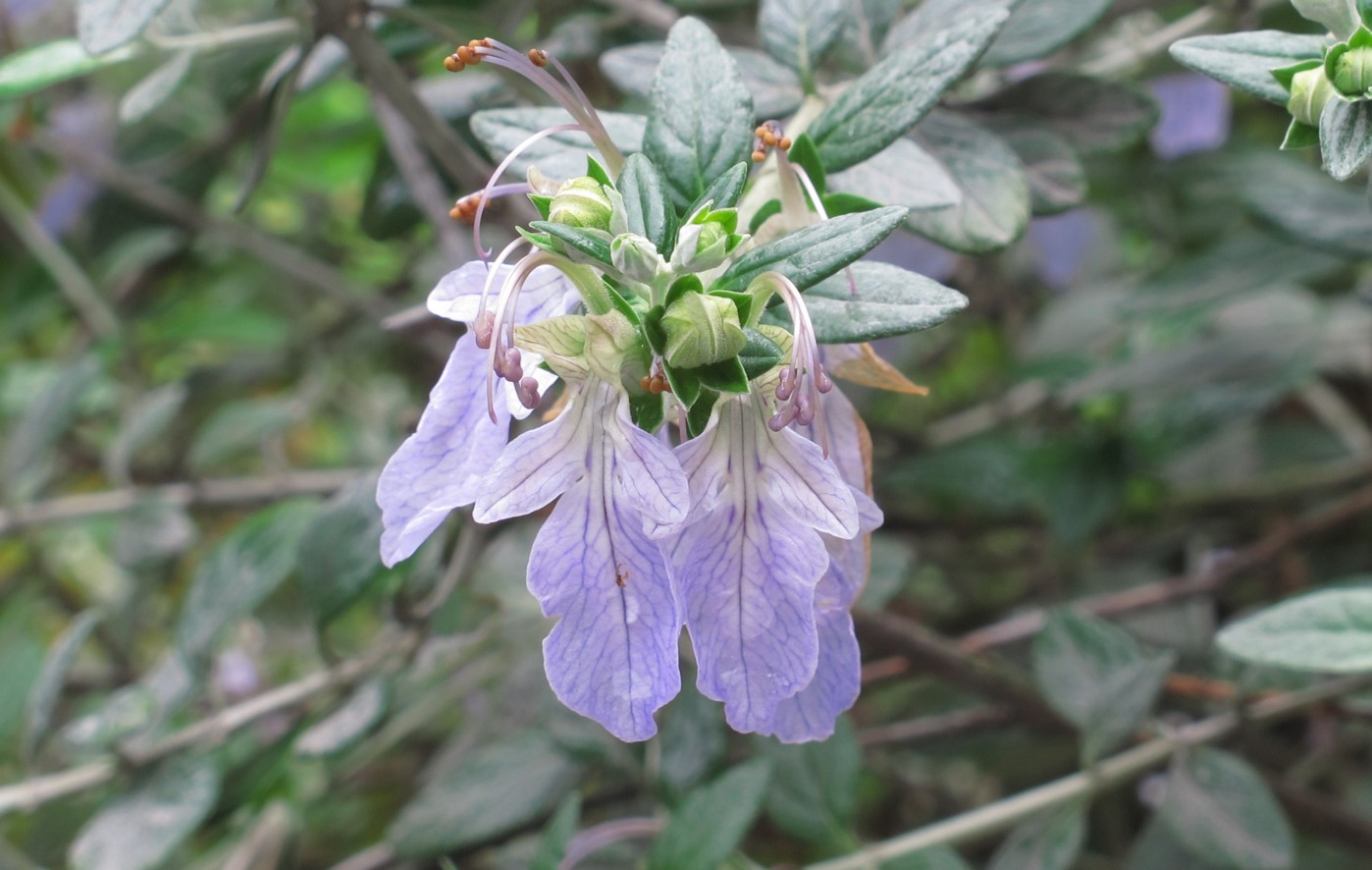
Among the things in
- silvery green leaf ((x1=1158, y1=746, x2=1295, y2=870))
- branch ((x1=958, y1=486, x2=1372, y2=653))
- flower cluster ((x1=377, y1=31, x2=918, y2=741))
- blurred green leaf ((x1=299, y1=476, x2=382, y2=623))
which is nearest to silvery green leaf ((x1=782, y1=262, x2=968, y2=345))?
flower cluster ((x1=377, y1=31, x2=918, y2=741))

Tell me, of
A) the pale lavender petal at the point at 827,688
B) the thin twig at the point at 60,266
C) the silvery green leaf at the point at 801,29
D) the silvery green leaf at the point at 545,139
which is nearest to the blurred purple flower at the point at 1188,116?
the silvery green leaf at the point at 801,29

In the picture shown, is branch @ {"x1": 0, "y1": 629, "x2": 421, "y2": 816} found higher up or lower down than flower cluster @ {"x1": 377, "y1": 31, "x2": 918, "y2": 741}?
lower down

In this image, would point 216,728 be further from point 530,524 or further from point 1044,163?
point 1044,163

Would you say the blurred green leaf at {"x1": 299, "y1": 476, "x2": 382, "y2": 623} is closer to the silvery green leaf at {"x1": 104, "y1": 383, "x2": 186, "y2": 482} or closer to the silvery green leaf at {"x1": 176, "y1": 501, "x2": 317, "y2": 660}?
the silvery green leaf at {"x1": 176, "y1": 501, "x2": 317, "y2": 660}

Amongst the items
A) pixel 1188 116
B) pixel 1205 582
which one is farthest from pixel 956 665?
pixel 1188 116

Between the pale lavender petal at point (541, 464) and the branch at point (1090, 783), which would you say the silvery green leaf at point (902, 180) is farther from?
the branch at point (1090, 783)

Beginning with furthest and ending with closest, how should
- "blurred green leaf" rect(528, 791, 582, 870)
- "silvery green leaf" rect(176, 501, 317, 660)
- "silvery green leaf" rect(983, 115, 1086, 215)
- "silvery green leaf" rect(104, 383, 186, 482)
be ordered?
"silvery green leaf" rect(104, 383, 186, 482) < "silvery green leaf" rect(176, 501, 317, 660) < "silvery green leaf" rect(983, 115, 1086, 215) < "blurred green leaf" rect(528, 791, 582, 870)
